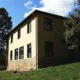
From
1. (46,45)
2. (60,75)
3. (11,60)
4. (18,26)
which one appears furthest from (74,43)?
(11,60)

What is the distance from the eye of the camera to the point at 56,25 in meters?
26.2

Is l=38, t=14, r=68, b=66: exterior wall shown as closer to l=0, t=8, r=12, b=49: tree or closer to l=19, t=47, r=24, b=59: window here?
l=19, t=47, r=24, b=59: window

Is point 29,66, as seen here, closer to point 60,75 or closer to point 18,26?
point 18,26

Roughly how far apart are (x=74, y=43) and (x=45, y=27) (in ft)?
15.2

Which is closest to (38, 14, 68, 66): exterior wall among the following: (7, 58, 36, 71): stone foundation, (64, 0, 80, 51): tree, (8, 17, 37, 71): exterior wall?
(8, 17, 37, 71): exterior wall

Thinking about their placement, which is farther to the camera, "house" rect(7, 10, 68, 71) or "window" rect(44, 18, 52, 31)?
"window" rect(44, 18, 52, 31)

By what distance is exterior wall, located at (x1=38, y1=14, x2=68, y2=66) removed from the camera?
2425 centimetres

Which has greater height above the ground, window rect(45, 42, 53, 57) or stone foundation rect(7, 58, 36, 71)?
window rect(45, 42, 53, 57)

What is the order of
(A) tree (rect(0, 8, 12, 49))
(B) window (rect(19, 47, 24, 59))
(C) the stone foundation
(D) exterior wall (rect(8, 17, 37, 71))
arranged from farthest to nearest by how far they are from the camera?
(A) tree (rect(0, 8, 12, 49))
(B) window (rect(19, 47, 24, 59))
(D) exterior wall (rect(8, 17, 37, 71))
(C) the stone foundation

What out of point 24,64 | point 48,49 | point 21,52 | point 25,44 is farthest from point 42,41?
point 21,52

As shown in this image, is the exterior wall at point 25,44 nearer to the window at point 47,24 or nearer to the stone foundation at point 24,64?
the stone foundation at point 24,64

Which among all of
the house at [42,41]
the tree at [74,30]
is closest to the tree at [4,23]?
the house at [42,41]

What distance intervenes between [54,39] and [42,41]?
1825 millimetres

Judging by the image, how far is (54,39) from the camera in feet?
84.0
